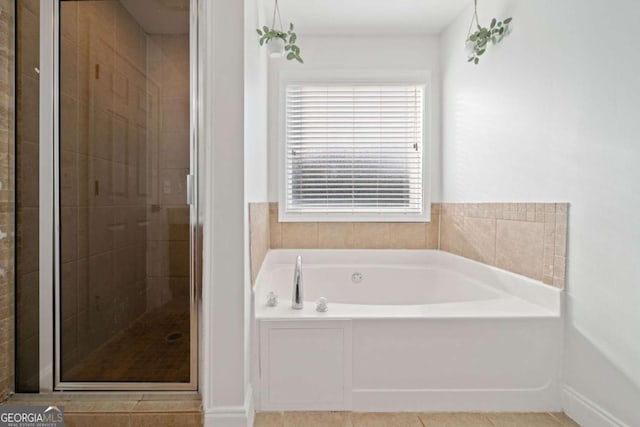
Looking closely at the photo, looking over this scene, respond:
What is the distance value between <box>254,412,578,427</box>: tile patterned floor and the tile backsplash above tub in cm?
61

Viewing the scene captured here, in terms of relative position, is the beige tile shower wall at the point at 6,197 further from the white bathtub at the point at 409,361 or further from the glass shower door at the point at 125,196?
the white bathtub at the point at 409,361

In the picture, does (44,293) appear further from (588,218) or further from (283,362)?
(588,218)

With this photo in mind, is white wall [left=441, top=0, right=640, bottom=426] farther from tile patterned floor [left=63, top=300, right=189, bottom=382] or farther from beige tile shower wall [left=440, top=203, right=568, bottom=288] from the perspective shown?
tile patterned floor [left=63, top=300, right=189, bottom=382]

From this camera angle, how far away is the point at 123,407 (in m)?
1.58

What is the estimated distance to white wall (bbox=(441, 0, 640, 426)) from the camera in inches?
57.4

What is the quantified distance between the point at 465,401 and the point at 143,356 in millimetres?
1489

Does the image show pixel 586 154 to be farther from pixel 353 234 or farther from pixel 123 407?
pixel 123 407

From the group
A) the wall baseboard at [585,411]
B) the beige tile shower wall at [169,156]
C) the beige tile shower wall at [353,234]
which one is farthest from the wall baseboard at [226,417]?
the beige tile shower wall at [353,234]

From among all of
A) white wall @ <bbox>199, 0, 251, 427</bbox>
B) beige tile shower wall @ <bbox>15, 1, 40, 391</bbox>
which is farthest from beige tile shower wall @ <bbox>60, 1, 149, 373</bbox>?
white wall @ <bbox>199, 0, 251, 427</bbox>

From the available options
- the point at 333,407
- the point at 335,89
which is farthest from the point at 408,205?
the point at 333,407

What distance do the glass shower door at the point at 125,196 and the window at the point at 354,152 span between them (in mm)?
1445

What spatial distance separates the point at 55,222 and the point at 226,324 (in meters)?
0.88

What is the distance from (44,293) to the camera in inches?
66.1

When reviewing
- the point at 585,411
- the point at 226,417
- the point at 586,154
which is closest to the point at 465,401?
the point at 585,411
